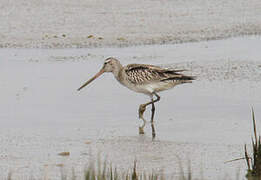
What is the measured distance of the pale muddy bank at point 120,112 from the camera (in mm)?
7000

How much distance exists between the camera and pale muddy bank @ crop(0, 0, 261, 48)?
13328 mm

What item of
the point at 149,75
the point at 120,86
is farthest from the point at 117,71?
the point at 120,86

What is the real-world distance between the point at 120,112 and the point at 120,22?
5.67 metres

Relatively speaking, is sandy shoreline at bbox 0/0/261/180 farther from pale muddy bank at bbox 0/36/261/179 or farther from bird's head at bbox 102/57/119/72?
bird's head at bbox 102/57/119/72

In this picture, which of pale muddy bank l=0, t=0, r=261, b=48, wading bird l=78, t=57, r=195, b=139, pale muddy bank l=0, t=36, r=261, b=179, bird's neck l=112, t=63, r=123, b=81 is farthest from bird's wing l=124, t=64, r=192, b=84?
pale muddy bank l=0, t=0, r=261, b=48

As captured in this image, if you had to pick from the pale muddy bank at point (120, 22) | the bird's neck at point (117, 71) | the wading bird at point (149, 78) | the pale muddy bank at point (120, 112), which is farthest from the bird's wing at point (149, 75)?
the pale muddy bank at point (120, 22)

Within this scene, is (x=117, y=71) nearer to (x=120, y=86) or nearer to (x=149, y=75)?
(x=149, y=75)

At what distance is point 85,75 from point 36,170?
4445 millimetres

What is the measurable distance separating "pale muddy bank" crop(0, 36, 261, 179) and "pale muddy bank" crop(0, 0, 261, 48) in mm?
584

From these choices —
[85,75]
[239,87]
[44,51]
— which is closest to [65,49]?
[44,51]

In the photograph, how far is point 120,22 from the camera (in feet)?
47.2

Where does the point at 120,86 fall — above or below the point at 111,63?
below

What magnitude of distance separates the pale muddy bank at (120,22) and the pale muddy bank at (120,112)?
23.0 inches

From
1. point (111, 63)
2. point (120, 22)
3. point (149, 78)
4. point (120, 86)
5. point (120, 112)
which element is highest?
point (120, 22)
